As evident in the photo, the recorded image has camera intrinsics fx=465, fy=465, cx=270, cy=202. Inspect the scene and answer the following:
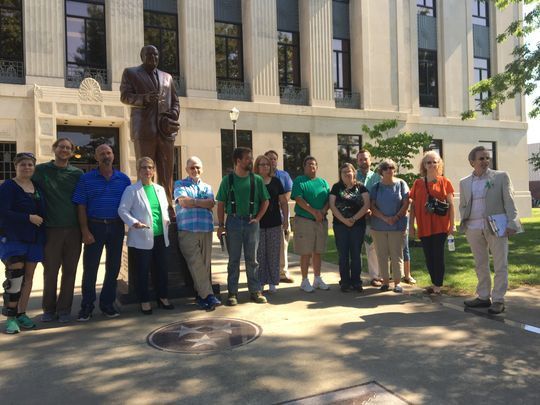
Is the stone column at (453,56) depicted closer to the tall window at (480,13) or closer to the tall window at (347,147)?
the tall window at (480,13)

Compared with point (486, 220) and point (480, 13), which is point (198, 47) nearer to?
point (486, 220)

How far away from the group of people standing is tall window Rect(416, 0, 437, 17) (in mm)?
20678

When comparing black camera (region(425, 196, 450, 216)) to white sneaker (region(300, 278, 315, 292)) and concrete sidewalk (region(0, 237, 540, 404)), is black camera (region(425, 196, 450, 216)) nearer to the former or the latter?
concrete sidewalk (region(0, 237, 540, 404))

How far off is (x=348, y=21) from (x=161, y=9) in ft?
29.1

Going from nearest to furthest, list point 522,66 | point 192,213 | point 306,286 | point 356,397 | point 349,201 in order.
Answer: point 356,397, point 192,213, point 349,201, point 306,286, point 522,66

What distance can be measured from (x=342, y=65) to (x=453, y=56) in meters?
6.63

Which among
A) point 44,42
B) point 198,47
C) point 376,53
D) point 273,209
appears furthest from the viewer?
point 376,53

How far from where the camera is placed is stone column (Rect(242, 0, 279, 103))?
19.7 meters

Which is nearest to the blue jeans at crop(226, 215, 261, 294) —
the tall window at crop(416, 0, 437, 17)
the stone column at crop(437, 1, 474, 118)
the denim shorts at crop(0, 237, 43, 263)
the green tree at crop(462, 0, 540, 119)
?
the denim shorts at crop(0, 237, 43, 263)

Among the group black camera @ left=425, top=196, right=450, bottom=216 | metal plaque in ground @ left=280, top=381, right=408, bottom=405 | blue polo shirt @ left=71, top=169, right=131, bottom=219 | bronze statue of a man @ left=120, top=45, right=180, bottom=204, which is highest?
bronze statue of a man @ left=120, top=45, right=180, bottom=204

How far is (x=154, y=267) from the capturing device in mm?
5832

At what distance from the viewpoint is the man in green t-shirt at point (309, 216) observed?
671 cm

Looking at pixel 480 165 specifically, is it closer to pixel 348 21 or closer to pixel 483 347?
pixel 483 347

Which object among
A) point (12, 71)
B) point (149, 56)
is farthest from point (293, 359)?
point (12, 71)
